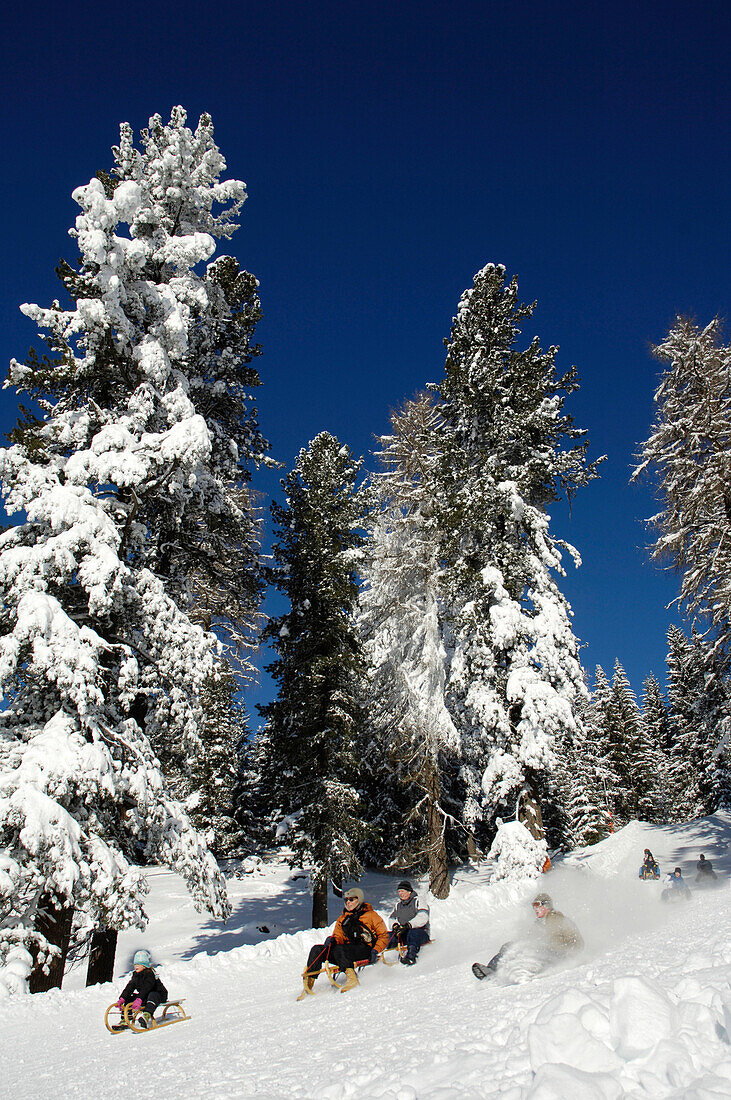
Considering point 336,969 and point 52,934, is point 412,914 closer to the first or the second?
point 336,969

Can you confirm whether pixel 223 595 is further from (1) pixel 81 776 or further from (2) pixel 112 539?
(1) pixel 81 776

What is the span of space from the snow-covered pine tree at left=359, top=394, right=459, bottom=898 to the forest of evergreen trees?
0.32 ft

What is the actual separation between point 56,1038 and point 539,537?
47.5 ft

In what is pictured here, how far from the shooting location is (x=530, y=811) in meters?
15.9

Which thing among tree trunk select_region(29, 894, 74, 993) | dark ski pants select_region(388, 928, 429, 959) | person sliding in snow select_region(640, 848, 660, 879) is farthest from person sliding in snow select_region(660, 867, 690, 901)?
tree trunk select_region(29, 894, 74, 993)

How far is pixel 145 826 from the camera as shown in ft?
41.2

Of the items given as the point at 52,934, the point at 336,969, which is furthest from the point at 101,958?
the point at 336,969

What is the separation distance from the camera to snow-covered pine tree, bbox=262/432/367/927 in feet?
60.2

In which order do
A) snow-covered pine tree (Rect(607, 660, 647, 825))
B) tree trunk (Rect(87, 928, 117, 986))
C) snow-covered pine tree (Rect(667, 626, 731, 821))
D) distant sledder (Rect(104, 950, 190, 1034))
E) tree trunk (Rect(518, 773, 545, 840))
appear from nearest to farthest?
distant sledder (Rect(104, 950, 190, 1034))
tree trunk (Rect(87, 928, 117, 986))
tree trunk (Rect(518, 773, 545, 840))
snow-covered pine tree (Rect(667, 626, 731, 821))
snow-covered pine tree (Rect(607, 660, 647, 825))

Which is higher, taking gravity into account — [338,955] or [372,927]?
[372,927]

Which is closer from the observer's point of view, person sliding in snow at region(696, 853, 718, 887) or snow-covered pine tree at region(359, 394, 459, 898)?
person sliding in snow at region(696, 853, 718, 887)

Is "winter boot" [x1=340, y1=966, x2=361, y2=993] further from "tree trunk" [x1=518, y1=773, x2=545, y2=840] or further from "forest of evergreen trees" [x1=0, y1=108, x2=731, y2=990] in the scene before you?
"tree trunk" [x1=518, y1=773, x2=545, y2=840]

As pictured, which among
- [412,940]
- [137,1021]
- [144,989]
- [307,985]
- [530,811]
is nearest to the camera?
[307,985]

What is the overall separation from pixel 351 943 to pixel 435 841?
35.0 feet
